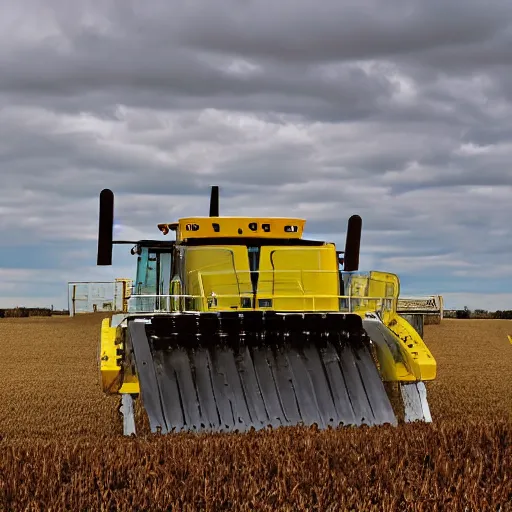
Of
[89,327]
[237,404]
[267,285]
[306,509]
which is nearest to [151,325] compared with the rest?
[237,404]

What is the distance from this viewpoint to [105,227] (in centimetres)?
999

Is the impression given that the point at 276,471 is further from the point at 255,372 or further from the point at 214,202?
the point at 214,202

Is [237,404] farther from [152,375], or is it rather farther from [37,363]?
[37,363]

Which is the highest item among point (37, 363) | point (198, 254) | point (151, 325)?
point (198, 254)

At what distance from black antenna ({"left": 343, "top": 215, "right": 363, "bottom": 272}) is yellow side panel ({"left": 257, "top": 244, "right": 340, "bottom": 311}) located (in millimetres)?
318

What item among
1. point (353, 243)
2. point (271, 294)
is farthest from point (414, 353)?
point (271, 294)

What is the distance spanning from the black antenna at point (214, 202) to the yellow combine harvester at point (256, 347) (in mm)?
2581

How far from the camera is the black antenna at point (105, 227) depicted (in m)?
9.83

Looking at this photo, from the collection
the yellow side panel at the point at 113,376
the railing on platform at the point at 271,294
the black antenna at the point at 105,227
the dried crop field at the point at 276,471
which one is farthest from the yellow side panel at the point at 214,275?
the dried crop field at the point at 276,471

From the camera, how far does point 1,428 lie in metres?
11.8

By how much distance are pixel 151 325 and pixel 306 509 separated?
4.43 metres

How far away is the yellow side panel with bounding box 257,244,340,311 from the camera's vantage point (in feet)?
37.7

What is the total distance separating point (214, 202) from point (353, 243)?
3.65m

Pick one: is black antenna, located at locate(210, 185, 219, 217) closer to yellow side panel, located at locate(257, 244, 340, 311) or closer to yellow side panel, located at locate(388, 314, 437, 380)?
yellow side panel, located at locate(257, 244, 340, 311)
